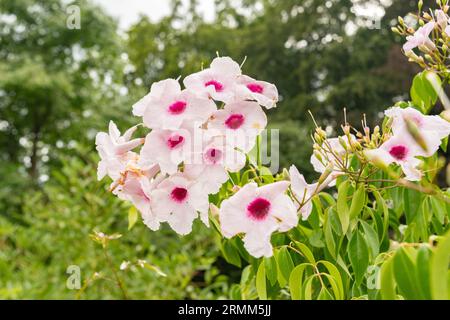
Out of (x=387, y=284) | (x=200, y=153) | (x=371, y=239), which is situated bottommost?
(x=387, y=284)

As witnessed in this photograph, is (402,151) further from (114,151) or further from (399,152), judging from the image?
(114,151)

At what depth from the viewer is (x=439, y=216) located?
1.21 metres

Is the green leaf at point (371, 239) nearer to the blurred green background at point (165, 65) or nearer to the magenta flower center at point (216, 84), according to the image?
the magenta flower center at point (216, 84)

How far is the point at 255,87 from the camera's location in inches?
40.5

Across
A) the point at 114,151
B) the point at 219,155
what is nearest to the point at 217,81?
the point at 219,155

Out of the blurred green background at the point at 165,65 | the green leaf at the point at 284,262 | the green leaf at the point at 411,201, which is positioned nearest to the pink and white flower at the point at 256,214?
the green leaf at the point at 284,262

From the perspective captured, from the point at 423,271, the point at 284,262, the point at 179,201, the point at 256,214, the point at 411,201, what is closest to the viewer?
the point at 423,271

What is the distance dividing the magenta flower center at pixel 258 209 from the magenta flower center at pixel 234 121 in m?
0.14

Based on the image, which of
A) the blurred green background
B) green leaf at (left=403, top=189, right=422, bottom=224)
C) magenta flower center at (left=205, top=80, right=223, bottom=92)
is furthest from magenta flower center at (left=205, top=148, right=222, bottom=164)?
the blurred green background

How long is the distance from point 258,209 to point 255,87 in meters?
0.26

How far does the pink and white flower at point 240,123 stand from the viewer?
3.05ft

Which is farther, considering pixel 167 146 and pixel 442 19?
pixel 442 19

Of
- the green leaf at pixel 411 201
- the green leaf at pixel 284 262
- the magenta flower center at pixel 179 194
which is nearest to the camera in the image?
the magenta flower center at pixel 179 194
